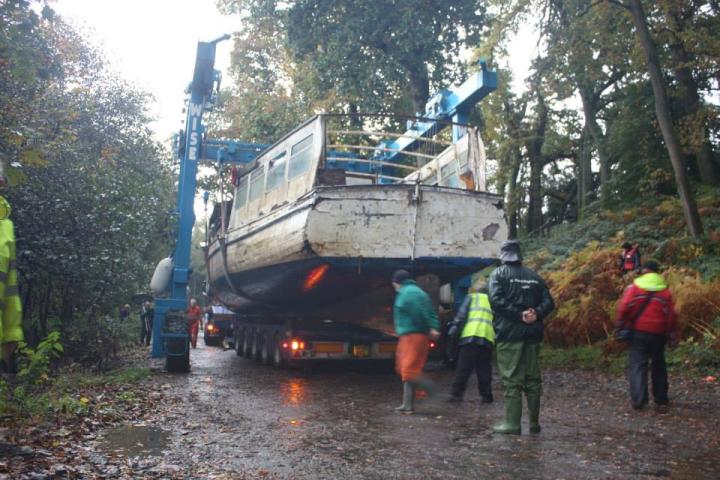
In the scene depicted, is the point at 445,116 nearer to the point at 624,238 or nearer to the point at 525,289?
the point at 624,238

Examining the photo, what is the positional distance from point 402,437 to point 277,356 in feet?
23.1

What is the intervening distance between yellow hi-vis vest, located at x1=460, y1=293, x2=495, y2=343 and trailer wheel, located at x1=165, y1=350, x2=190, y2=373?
5.60 meters

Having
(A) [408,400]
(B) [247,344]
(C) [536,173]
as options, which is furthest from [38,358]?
(C) [536,173]

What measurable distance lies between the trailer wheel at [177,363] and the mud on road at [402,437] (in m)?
1.93

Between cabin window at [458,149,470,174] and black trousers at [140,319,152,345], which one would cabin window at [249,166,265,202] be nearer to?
cabin window at [458,149,470,174]

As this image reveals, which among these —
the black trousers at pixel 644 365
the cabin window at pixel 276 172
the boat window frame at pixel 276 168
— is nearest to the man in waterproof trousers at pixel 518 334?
the black trousers at pixel 644 365

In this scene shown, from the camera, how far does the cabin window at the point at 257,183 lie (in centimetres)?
1362

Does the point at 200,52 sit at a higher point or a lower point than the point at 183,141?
higher

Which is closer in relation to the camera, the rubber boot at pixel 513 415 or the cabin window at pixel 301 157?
the rubber boot at pixel 513 415

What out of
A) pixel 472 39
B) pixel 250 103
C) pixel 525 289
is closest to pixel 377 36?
pixel 472 39

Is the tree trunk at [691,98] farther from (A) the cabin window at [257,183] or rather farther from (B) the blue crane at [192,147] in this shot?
(A) the cabin window at [257,183]

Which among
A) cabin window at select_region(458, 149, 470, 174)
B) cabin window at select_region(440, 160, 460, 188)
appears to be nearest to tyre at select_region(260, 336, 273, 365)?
cabin window at select_region(440, 160, 460, 188)

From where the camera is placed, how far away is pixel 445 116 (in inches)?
517

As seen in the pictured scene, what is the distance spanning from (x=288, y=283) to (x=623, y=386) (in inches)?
205
